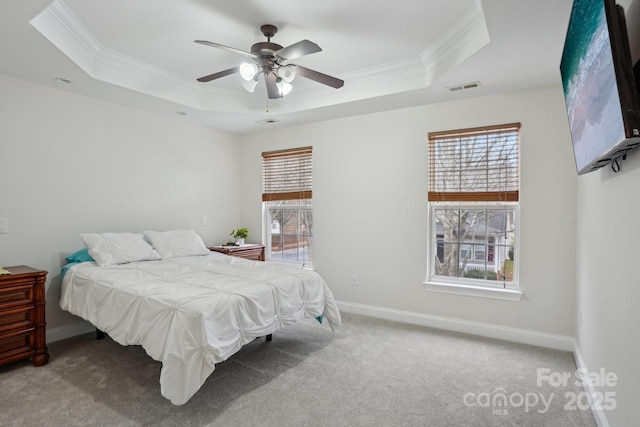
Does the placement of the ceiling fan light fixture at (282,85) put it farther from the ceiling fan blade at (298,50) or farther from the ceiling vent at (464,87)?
the ceiling vent at (464,87)

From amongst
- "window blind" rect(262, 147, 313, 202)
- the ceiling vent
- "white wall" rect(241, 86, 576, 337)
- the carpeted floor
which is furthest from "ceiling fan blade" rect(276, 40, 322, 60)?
the carpeted floor

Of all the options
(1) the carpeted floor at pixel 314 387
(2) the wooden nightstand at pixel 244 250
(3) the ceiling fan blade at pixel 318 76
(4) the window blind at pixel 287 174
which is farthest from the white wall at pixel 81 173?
(3) the ceiling fan blade at pixel 318 76

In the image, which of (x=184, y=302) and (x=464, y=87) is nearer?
(x=184, y=302)

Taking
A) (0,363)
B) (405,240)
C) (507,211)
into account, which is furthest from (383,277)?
(0,363)

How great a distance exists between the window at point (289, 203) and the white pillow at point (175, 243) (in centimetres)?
121

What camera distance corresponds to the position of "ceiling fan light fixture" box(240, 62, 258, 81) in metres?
2.48

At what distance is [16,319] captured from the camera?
8.51 feet

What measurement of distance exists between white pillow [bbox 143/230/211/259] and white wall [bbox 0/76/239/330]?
337 millimetres

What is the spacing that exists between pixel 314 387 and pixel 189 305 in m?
1.07

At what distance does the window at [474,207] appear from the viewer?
10.9 ft

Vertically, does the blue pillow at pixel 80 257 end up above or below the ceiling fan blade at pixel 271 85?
below

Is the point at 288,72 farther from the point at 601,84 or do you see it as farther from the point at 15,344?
the point at 15,344

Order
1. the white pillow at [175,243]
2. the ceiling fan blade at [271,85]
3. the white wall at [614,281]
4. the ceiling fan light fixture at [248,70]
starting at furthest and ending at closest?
the white pillow at [175,243], the ceiling fan blade at [271,85], the ceiling fan light fixture at [248,70], the white wall at [614,281]

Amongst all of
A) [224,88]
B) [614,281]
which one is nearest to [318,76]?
[224,88]
